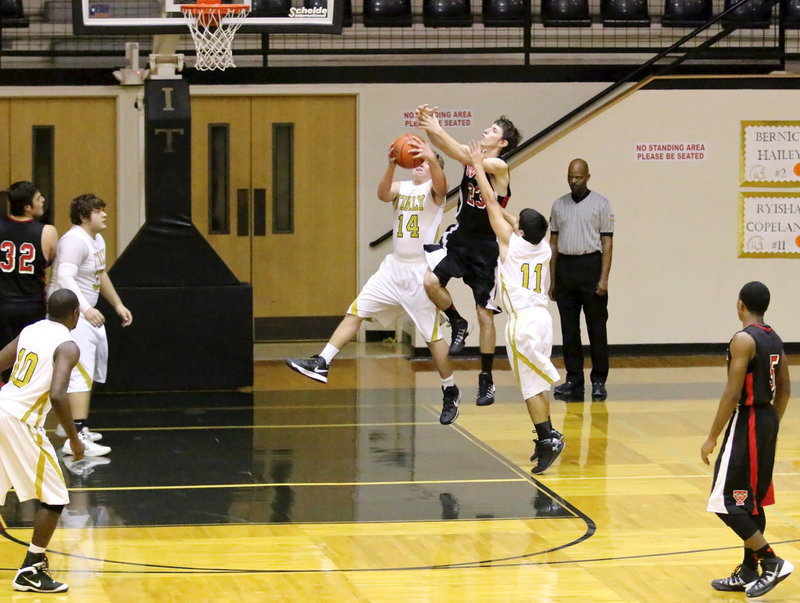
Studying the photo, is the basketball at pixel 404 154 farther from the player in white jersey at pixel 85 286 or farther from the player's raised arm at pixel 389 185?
the player in white jersey at pixel 85 286

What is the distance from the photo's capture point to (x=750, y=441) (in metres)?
5.75

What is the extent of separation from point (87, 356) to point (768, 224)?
7097 millimetres

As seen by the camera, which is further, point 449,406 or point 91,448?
point 449,406

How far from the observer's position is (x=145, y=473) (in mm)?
8039

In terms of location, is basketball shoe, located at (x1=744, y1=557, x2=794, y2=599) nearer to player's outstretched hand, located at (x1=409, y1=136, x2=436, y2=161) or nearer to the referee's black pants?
player's outstretched hand, located at (x1=409, y1=136, x2=436, y2=161)

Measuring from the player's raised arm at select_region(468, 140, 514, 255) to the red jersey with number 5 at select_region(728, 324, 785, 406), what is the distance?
2.36m

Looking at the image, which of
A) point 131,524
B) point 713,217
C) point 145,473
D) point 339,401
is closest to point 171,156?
point 339,401

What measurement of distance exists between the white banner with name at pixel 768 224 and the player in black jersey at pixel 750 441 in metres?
7.31

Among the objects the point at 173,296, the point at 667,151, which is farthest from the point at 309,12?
the point at 667,151

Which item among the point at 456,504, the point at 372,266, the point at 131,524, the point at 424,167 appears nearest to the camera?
the point at 131,524

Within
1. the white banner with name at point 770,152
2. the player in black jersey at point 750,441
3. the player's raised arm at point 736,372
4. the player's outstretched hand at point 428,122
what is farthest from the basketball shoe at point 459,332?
the white banner with name at point 770,152

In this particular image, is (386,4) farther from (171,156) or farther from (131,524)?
(131,524)

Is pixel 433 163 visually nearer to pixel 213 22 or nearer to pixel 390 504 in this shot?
pixel 390 504

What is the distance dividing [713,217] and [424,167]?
483 centimetres
